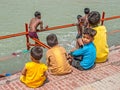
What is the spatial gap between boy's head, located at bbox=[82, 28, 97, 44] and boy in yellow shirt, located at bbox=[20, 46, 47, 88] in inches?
46.6

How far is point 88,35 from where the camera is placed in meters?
6.71

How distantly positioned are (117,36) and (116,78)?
613 centimetres

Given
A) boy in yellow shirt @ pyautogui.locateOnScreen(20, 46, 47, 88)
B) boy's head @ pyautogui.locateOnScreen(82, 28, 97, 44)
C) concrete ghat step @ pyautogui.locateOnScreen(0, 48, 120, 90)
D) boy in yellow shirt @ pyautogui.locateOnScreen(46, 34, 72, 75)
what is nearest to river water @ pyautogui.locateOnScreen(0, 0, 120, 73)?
concrete ghat step @ pyautogui.locateOnScreen(0, 48, 120, 90)

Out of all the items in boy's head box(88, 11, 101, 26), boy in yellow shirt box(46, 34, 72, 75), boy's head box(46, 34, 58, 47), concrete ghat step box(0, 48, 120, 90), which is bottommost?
concrete ghat step box(0, 48, 120, 90)

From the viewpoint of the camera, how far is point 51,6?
17.4 meters

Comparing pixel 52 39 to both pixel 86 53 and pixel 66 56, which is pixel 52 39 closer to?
pixel 66 56

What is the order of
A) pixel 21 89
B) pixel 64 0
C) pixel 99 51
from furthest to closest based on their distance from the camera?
pixel 64 0
pixel 99 51
pixel 21 89

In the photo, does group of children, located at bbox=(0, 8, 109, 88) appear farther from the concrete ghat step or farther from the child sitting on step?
the concrete ghat step

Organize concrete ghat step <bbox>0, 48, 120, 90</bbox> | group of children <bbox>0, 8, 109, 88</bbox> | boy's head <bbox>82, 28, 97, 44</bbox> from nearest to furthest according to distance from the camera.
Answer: group of children <bbox>0, 8, 109, 88</bbox> < concrete ghat step <bbox>0, 48, 120, 90</bbox> < boy's head <bbox>82, 28, 97, 44</bbox>

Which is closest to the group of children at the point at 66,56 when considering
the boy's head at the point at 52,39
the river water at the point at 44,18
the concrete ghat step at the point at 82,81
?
the boy's head at the point at 52,39

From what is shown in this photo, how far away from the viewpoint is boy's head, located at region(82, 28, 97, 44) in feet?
21.9

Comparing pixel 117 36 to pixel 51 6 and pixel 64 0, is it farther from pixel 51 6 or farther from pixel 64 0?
pixel 64 0

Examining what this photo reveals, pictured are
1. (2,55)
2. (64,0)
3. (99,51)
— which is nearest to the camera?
(99,51)

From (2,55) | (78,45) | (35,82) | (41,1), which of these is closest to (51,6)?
(41,1)
